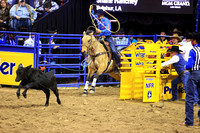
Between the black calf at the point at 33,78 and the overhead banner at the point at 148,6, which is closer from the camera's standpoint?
the black calf at the point at 33,78

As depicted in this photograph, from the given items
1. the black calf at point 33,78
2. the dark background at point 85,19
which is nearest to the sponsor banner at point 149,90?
the black calf at point 33,78

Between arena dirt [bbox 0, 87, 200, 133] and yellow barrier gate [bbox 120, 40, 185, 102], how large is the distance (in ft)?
1.18

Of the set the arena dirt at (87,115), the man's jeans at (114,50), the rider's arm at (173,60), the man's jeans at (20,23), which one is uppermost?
the man's jeans at (20,23)

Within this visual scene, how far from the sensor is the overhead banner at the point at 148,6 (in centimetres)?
1373

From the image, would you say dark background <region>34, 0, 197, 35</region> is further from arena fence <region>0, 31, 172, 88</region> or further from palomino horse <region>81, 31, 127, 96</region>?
palomino horse <region>81, 31, 127, 96</region>

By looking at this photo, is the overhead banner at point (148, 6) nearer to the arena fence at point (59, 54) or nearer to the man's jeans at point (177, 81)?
the arena fence at point (59, 54)

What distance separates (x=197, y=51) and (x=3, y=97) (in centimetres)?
569

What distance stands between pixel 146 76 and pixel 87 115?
2727 millimetres

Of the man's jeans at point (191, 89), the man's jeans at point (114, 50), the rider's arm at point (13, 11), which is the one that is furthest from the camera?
the rider's arm at point (13, 11)

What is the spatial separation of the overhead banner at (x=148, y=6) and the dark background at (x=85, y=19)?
38 cm

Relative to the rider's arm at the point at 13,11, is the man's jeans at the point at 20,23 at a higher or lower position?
lower

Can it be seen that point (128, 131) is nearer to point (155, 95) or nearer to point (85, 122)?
point (85, 122)

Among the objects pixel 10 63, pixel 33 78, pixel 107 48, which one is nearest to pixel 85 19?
pixel 107 48

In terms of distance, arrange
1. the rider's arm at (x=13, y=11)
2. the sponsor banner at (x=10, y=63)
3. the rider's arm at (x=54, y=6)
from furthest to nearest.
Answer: the rider's arm at (x=54, y=6) → the rider's arm at (x=13, y=11) → the sponsor banner at (x=10, y=63)
